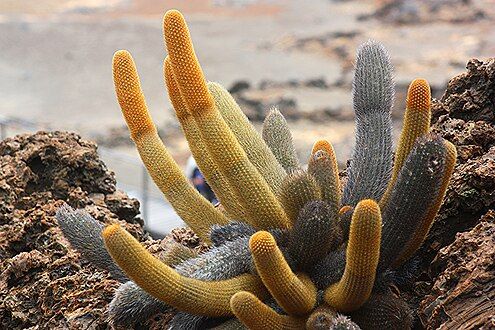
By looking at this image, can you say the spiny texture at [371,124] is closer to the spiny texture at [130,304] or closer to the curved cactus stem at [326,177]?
the curved cactus stem at [326,177]

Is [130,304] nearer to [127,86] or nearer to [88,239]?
[88,239]

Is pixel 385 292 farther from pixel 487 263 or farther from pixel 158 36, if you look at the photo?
pixel 158 36

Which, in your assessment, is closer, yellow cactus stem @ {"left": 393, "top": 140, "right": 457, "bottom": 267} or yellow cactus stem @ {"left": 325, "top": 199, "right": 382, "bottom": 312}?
yellow cactus stem @ {"left": 325, "top": 199, "right": 382, "bottom": 312}

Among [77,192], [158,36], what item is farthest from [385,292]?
[158,36]

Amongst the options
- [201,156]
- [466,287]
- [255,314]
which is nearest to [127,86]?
[201,156]

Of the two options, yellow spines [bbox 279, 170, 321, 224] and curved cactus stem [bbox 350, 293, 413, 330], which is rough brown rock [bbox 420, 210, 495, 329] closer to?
curved cactus stem [bbox 350, 293, 413, 330]

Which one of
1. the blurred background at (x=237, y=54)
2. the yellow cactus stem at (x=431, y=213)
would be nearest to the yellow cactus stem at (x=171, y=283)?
the yellow cactus stem at (x=431, y=213)

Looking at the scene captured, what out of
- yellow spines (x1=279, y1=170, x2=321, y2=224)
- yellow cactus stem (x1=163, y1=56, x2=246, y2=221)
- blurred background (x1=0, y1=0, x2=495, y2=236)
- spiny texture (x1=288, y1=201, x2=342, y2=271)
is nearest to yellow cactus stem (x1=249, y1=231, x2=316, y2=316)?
spiny texture (x1=288, y1=201, x2=342, y2=271)

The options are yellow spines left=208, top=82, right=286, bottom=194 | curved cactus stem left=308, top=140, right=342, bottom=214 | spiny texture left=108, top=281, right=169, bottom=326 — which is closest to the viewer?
spiny texture left=108, top=281, right=169, bottom=326
